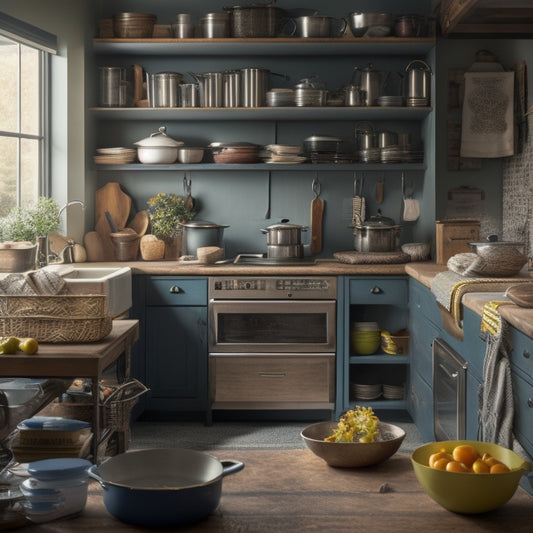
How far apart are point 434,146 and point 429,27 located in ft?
2.53

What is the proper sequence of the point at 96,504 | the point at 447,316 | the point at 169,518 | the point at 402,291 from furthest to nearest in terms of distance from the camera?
the point at 402,291 < the point at 447,316 < the point at 96,504 < the point at 169,518

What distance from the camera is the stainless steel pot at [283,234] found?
18.4 ft

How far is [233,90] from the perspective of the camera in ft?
18.9

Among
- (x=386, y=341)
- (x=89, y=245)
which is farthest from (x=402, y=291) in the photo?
(x=89, y=245)

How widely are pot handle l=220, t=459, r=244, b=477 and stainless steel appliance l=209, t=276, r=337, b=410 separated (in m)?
3.61

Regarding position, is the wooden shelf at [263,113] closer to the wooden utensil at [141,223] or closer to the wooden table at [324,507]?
the wooden utensil at [141,223]

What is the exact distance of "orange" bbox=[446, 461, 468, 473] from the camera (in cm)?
162

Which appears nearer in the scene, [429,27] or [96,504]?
[96,504]

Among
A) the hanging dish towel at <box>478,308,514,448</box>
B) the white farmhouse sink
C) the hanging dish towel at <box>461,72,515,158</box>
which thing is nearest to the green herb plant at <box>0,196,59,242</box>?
the white farmhouse sink

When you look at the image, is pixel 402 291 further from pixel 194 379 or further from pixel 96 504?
pixel 96 504

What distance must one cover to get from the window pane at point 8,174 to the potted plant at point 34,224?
70 mm

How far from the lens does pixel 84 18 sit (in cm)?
569

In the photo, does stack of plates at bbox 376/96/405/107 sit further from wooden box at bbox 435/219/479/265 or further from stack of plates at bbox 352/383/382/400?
stack of plates at bbox 352/383/382/400

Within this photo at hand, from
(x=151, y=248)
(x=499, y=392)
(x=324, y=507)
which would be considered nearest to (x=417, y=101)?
(x=151, y=248)
